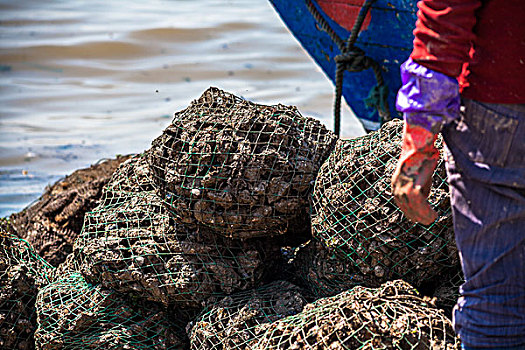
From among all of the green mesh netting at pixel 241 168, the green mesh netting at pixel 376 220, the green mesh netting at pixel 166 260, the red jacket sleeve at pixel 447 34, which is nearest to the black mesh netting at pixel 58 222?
the green mesh netting at pixel 166 260

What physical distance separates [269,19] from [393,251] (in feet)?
32.8

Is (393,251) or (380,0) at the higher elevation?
(380,0)

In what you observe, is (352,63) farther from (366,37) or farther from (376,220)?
(376,220)

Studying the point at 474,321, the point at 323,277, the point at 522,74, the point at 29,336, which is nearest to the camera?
the point at 522,74

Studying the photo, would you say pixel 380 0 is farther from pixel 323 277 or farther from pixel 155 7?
pixel 155 7

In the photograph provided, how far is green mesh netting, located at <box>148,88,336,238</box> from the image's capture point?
279 centimetres

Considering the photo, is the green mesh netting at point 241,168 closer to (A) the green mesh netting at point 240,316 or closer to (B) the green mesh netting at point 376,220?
(B) the green mesh netting at point 376,220

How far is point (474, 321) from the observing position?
73.2 inches

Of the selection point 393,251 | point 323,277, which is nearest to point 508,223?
point 393,251

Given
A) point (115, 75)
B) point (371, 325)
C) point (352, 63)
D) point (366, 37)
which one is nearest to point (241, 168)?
point (371, 325)

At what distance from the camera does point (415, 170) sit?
1812 mm

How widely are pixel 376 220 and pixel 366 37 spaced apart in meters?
2.12

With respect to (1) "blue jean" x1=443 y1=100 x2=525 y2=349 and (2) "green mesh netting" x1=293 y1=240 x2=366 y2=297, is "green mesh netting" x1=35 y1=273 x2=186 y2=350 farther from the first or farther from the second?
(1) "blue jean" x1=443 y1=100 x2=525 y2=349

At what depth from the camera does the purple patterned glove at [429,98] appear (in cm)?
173
